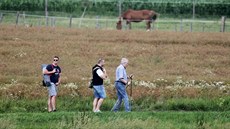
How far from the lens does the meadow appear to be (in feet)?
69.8

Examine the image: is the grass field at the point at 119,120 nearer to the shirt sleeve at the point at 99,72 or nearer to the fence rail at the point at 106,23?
the shirt sleeve at the point at 99,72

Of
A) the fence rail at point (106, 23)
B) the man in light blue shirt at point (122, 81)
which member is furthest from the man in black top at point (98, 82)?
the fence rail at point (106, 23)

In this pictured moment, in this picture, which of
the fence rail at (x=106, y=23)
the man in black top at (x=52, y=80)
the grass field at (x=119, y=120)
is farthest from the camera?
the fence rail at (x=106, y=23)

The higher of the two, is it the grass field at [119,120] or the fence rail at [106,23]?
the fence rail at [106,23]

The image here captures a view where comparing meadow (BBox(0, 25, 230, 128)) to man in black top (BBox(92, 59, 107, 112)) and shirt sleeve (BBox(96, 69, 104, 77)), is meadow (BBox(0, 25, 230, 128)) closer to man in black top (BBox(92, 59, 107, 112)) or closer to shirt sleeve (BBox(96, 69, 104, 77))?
man in black top (BBox(92, 59, 107, 112))

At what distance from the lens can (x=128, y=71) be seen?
3438cm

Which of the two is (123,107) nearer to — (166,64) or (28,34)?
(166,64)

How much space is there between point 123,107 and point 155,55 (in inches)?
578

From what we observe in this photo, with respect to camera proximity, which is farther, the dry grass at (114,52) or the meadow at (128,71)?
the dry grass at (114,52)

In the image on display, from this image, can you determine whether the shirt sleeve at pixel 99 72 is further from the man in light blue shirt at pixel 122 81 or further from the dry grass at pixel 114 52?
the dry grass at pixel 114 52

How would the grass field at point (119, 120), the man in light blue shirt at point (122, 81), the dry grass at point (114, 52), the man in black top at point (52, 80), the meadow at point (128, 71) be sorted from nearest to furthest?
the grass field at point (119, 120)
the meadow at point (128, 71)
the man in light blue shirt at point (122, 81)
the man in black top at point (52, 80)
the dry grass at point (114, 52)

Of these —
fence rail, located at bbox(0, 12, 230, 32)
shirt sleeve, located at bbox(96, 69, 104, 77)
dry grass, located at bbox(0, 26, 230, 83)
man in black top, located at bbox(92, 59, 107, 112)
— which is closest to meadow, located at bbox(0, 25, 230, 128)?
dry grass, located at bbox(0, 26, 230, 83)

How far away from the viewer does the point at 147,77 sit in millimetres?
31844

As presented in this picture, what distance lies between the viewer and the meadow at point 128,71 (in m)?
21.3
